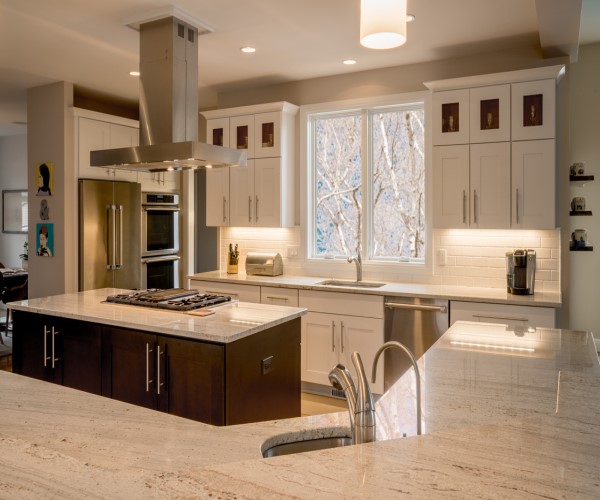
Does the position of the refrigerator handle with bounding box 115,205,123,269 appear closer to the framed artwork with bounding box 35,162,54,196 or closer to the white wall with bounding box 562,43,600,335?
the framed artwork with bounding box 35,162,54,196

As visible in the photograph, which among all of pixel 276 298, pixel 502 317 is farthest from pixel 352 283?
pixel 502 317

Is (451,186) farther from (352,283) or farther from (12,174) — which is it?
(12,174)

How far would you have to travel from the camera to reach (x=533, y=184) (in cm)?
378

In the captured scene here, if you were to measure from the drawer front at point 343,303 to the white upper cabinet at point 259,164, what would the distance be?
0.91 m

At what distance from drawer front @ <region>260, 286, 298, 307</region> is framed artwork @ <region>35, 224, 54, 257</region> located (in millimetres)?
2316

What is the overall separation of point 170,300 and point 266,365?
34.0 inches

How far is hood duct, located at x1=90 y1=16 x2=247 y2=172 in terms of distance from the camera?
3217 mm

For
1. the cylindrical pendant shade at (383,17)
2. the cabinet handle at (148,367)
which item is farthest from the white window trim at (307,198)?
the cylindrical pendant shade at (383,17)

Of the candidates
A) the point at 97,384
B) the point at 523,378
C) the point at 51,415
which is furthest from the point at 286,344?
the point at 51,415

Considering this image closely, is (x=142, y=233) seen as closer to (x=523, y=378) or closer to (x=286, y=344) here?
(x=286, y=344)

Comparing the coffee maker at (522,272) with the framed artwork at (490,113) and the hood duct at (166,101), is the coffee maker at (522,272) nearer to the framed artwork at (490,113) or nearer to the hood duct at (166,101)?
the framed artwork at (490,113)

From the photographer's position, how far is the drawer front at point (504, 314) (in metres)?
3.47

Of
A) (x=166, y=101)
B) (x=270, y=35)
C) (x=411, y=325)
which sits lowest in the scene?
(x=411, y=325)

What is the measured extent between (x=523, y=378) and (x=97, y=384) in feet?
7.75
